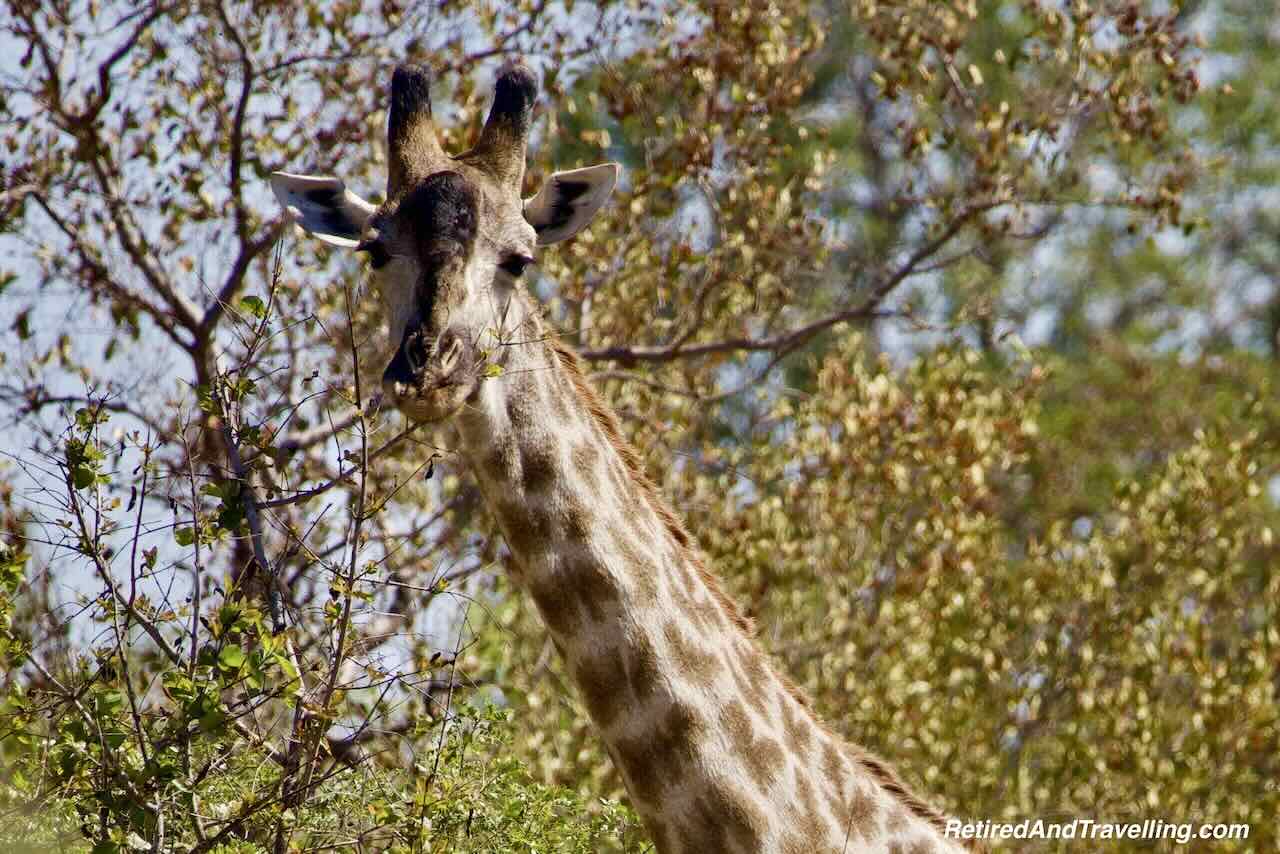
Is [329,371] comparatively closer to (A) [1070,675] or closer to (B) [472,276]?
(B) [472,276]

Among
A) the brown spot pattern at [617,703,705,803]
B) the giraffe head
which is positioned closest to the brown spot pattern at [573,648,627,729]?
the brown spot pattern at [617,703,705,803]

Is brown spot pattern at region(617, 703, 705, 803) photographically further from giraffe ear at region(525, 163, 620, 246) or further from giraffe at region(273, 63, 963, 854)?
giraffe ear at region(525, 163, 620, 246)

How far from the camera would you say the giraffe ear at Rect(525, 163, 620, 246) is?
6.01 metres

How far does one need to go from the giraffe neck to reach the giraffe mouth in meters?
0.18

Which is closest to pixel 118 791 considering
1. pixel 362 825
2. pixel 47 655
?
pixel 362 825

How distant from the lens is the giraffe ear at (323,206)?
19.9 ft

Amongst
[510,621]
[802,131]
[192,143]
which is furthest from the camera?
[510,621]

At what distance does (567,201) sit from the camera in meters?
6.11

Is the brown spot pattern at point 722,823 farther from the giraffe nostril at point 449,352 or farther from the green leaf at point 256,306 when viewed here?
the green leaf at point 256,306

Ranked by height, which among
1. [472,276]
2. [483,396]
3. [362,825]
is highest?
[472,276]

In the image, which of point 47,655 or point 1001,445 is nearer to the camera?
point 47,655

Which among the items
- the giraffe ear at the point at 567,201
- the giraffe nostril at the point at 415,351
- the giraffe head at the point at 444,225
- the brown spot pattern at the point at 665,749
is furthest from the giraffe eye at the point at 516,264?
the brown spot pattern at the point at 665,749

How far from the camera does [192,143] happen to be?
8.75m

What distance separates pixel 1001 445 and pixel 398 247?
6.38 m
